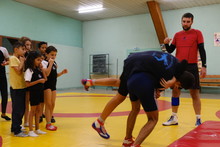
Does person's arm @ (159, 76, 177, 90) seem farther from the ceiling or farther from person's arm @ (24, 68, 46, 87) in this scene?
the ceiling

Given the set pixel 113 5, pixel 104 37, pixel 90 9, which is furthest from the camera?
pixel 104 37

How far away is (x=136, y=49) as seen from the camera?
13.4 m

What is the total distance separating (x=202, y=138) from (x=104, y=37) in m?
12.0

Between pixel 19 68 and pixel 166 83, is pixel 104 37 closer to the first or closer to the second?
pixel 19 68

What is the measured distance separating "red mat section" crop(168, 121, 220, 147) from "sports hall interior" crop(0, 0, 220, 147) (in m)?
0.08

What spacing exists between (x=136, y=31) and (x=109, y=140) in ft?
35.9

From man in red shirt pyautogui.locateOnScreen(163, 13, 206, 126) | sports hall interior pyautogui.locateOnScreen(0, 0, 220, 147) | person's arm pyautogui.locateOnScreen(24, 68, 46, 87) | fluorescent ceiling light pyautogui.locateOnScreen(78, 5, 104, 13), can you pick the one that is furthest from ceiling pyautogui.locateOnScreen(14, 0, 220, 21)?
person's arm pyautogui.locateOnScreen(24, 68, 46, 87)

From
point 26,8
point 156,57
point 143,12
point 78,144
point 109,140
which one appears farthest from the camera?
point 143,12

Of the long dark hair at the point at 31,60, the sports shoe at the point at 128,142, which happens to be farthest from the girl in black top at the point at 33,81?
the sports shoe at the point at 128,142

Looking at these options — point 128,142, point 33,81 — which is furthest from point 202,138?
point 33,81

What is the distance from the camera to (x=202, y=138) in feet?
10.1

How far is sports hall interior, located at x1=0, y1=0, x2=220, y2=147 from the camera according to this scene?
16.2ft

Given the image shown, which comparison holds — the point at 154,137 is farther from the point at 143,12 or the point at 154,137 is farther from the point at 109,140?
the point at 143,12

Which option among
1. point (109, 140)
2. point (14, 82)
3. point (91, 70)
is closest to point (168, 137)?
point (109, 140)
